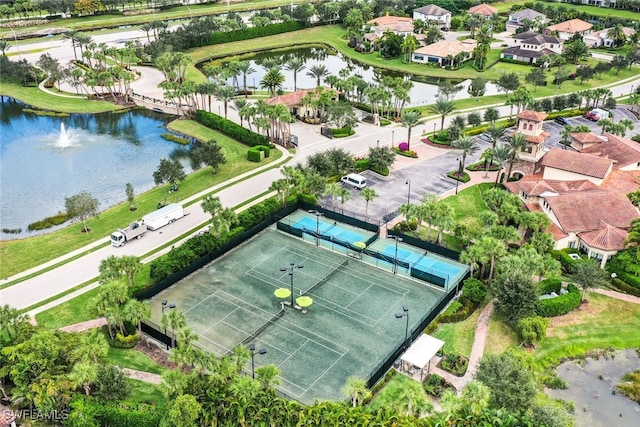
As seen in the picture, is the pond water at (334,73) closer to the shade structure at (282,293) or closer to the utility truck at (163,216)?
the utility truck at (163,216)

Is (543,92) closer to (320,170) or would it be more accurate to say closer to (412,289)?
(320,170)

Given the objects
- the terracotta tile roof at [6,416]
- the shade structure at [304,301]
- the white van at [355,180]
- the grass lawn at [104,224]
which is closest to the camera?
the terracotta tile roof at [6,416]

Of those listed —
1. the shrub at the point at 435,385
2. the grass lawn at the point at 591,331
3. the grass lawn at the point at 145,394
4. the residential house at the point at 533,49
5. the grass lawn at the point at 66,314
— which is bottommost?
the grass lawn at the point at 591,331

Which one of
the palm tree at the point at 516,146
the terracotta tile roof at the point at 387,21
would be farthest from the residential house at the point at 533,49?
the palm tree at the point at 516,146

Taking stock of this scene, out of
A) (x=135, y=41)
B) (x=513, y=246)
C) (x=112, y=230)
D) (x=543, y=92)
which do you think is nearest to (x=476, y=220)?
(x=513, y=246)

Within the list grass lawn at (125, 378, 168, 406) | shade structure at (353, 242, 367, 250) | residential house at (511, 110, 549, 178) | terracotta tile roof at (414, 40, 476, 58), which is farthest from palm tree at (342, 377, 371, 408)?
terracotta tile roof at (414, 40, 476, 58)

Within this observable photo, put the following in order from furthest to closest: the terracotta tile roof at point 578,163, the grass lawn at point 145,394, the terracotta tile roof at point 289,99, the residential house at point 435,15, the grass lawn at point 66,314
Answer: the residential house at point 435,15 < the terracotta tile roof at point 289,99 < the terracotta tile roof at point 578,163 < the grass lawn at point 66,314 < the grass lawn at point 145,394

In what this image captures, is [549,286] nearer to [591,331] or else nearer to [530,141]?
[591,331]
